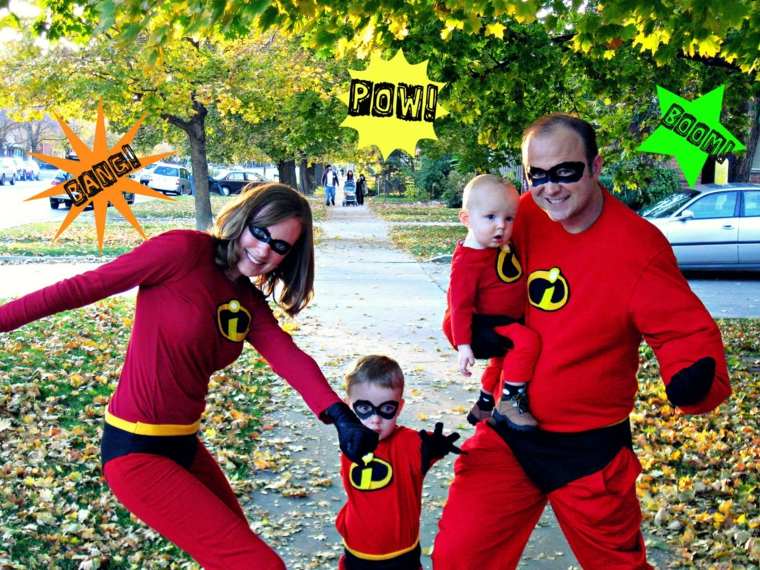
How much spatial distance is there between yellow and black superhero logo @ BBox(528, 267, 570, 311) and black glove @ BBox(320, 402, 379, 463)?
2.55 feet

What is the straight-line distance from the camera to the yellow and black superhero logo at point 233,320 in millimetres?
3158

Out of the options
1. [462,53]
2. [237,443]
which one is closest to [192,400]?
[237,443]

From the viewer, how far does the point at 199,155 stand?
19547mm

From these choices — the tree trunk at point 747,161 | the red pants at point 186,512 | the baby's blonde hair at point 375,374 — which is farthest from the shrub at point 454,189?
the red pants at point 186,512

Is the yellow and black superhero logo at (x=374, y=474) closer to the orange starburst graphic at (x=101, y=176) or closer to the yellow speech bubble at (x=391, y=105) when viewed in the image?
the orange starburst graphic at (x=101, y=176)

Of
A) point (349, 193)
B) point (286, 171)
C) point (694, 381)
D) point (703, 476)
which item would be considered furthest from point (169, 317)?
point (349, 193)

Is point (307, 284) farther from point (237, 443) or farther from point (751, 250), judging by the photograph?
point (751, 250)

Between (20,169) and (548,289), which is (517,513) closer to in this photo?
(548,289)

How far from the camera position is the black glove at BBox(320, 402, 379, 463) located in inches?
121

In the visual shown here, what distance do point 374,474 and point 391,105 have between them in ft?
7.75

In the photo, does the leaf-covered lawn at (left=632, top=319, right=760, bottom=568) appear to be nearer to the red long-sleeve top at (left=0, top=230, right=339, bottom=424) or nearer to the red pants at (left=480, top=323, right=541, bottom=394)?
the red pants at (left=480, top=323, right=541, bottom=394)

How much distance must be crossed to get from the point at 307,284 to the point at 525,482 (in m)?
1.14

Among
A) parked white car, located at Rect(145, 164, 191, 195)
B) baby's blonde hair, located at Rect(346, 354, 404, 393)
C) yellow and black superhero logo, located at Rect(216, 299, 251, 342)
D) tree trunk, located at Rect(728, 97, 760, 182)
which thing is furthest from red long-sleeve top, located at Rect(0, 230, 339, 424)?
parked white car, located at Rect(145, 164, 191, 195)

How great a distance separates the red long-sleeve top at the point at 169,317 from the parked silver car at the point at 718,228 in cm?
1303
